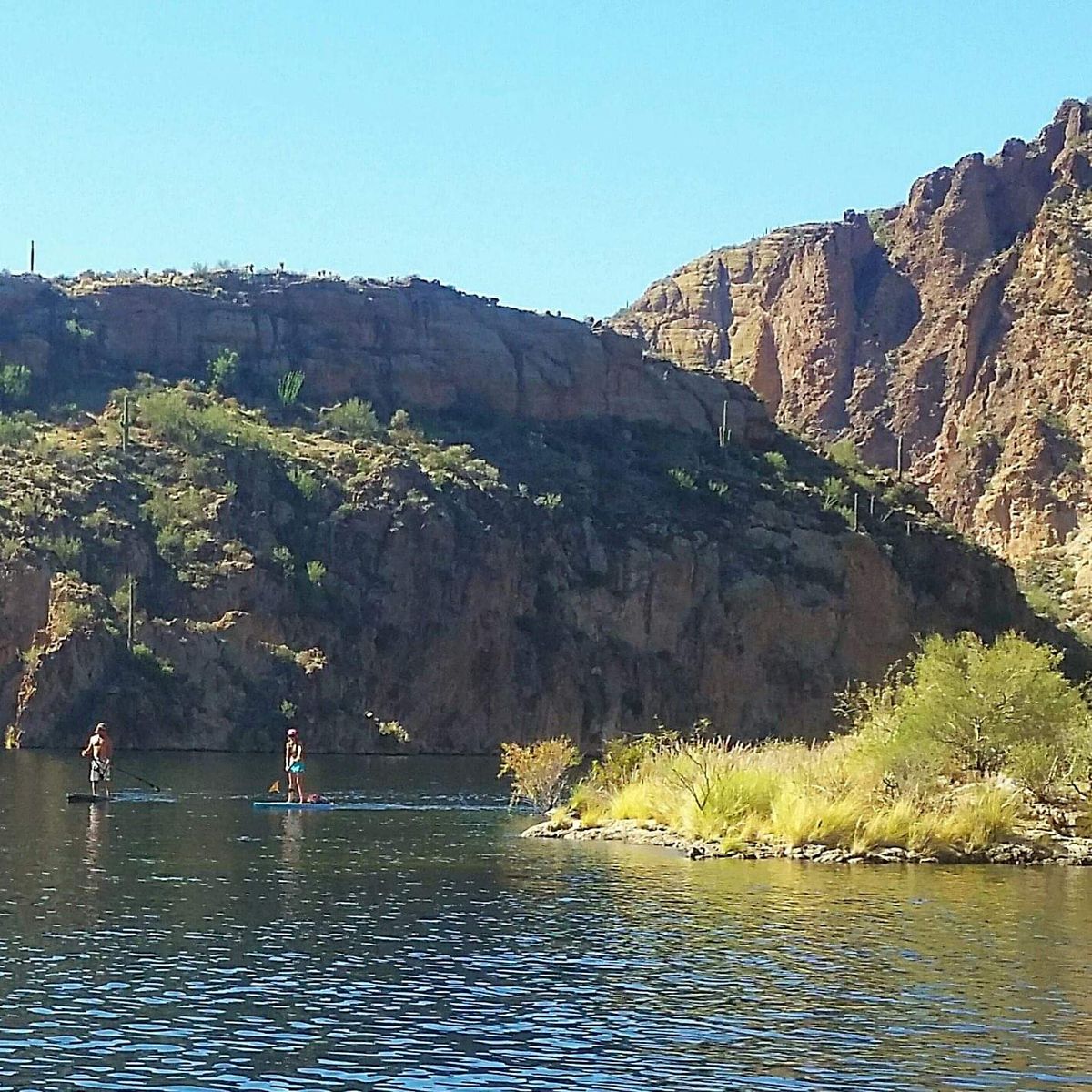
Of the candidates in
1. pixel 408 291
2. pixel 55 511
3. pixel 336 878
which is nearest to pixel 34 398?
pixel 55 511

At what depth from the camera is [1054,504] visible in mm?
129375

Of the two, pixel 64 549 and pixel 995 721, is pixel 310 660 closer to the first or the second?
pixel 64 549

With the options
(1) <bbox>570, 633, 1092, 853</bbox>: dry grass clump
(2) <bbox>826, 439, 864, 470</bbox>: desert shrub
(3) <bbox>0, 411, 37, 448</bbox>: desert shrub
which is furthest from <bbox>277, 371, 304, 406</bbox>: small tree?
(1) <bbox>570, 633, 1092, 853</bbox>: dry grass clump

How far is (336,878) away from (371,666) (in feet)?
197

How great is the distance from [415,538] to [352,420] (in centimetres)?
1153

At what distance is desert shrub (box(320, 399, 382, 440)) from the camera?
106250mm

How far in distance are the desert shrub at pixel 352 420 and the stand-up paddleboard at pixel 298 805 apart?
57562mm

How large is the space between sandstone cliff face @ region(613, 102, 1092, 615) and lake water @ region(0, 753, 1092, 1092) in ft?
311

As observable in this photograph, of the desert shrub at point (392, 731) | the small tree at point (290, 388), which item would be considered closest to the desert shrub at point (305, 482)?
the small tree at point (290, 388)

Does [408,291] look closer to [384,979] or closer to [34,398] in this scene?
[34,398]

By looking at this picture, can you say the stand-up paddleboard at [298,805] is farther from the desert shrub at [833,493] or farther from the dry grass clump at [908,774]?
the desert shrub at [833,493]

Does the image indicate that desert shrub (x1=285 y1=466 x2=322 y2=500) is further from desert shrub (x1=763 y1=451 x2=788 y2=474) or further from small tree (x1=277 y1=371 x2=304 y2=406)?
desert shrub (x1=763 y1=451 x2=788 y2=474)

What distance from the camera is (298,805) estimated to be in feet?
158

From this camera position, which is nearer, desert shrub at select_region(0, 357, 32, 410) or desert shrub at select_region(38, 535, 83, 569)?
desert shrub at select_region(38, 535, 83, 569)
